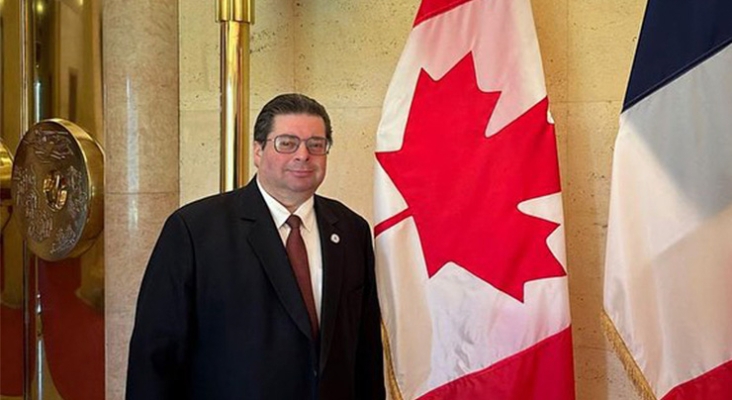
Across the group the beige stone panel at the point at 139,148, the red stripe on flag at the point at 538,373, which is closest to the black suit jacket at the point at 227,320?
the red stripe on flag at the point at 538,373

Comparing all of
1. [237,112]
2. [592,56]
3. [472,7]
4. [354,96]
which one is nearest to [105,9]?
[237,112]

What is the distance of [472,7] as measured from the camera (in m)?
2.29

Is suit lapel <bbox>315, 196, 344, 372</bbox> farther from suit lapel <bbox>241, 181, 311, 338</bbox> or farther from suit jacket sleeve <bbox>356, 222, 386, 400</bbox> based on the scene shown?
suit jacket sleeve <bbox>356, 222, 386, 400</bbox>

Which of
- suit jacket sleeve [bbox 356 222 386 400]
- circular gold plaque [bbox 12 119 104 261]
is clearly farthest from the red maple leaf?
circular gold plaque [bbox 12 119 104 261]

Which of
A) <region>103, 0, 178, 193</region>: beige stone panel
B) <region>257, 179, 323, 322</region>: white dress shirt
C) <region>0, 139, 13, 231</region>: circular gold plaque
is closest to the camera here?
<region>257, 179, 323, 322</region>: white dress shirt

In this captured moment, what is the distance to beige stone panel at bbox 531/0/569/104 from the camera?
2.45 m

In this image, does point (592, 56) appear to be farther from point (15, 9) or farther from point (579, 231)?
point (15, 9)

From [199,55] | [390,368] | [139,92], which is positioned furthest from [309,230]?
[199,55]

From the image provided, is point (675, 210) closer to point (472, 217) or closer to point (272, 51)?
point (472, 217)

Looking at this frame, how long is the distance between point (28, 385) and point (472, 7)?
2.34 metres

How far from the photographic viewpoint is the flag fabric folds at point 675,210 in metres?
1.93

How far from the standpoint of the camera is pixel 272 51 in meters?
2.93

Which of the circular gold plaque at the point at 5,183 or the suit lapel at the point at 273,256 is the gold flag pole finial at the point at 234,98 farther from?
the circular gold plaque at the point at 5,183

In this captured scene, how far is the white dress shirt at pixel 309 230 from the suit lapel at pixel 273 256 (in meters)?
0.02
